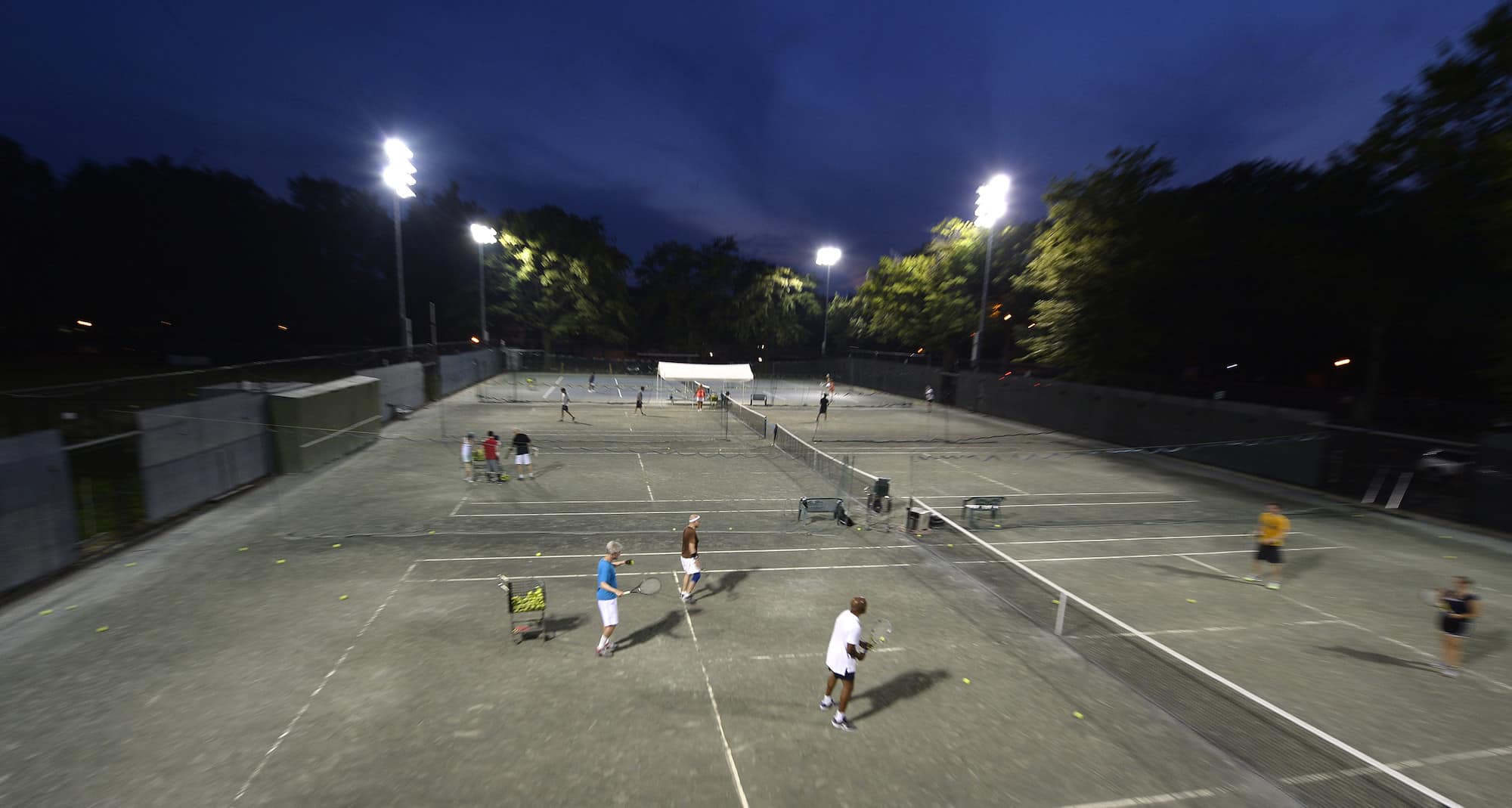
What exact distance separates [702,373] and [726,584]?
2833cm

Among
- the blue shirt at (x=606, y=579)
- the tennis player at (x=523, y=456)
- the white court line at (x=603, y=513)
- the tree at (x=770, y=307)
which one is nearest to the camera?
the blue shirt at (x=606, y=579)

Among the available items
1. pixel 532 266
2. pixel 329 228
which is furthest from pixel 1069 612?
pixel 329 228

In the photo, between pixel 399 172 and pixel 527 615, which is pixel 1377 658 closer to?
pixel 527 615

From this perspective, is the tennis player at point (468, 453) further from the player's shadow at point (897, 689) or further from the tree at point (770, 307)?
the tree at point (770, 307)

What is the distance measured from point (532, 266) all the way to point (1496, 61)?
67531 millimetres

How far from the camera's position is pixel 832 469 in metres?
21.2

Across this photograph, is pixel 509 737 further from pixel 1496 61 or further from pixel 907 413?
pixel 907 413

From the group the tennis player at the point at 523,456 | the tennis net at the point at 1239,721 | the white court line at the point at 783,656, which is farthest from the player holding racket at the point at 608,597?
the tennis player at the point at 523,456

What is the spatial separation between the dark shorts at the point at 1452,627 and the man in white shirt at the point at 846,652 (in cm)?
936

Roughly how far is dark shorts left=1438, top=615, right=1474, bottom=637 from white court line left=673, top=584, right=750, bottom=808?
36.3ft

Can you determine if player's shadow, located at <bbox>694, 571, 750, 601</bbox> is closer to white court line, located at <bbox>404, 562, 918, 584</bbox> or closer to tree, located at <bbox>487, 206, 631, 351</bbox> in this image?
white court line, located at <bbox>404, 562, 918, 584</bbox>

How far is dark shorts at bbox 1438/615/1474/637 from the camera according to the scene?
859cm

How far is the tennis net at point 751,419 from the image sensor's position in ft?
Answer: 97.3

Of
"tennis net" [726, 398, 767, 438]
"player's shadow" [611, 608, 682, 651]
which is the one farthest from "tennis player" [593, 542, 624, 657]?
"tennis net" [726, 398, 767, 438]
